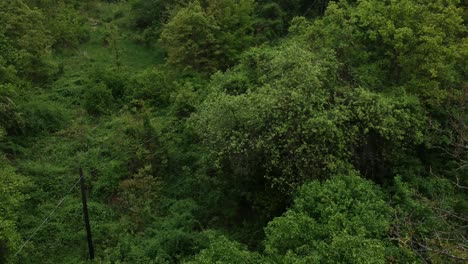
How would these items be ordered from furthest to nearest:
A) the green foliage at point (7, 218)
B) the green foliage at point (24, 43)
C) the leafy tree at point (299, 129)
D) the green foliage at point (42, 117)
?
the green foliage at point (24, 43) → the green foliage at point (42, 117) → the leafy tree at point (299, 129) → the green foliage at point (7, 218)

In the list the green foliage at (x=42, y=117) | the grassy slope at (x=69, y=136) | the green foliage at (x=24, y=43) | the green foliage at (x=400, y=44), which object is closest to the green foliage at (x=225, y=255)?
the grassy slope at (x=69, y=136)

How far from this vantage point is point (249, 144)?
12438 millimetres

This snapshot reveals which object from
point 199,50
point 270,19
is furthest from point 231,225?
point 270,19

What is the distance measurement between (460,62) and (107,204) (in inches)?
535

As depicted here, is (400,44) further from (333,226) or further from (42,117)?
(42,117)

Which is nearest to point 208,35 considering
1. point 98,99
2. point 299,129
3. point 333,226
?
point 98,99

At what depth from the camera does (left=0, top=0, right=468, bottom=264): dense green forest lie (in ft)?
35.0

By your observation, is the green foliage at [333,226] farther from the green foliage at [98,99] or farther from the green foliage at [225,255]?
the green foliage at [98,99]

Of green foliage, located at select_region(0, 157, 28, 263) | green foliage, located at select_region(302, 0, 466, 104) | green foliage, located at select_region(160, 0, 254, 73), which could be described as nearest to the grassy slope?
green foliage, located at select_region(0, 157, 28, 263)

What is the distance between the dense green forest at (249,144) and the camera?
1067 cm

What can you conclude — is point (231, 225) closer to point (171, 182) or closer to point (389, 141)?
point (171, 182)

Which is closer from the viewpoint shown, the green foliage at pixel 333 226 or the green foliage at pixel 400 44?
the green foliage at pixel 333 226

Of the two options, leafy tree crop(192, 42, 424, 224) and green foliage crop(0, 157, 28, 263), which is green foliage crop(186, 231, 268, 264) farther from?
green foliage crop(0, 157, 28, 263)

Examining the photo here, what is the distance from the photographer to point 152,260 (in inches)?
489
